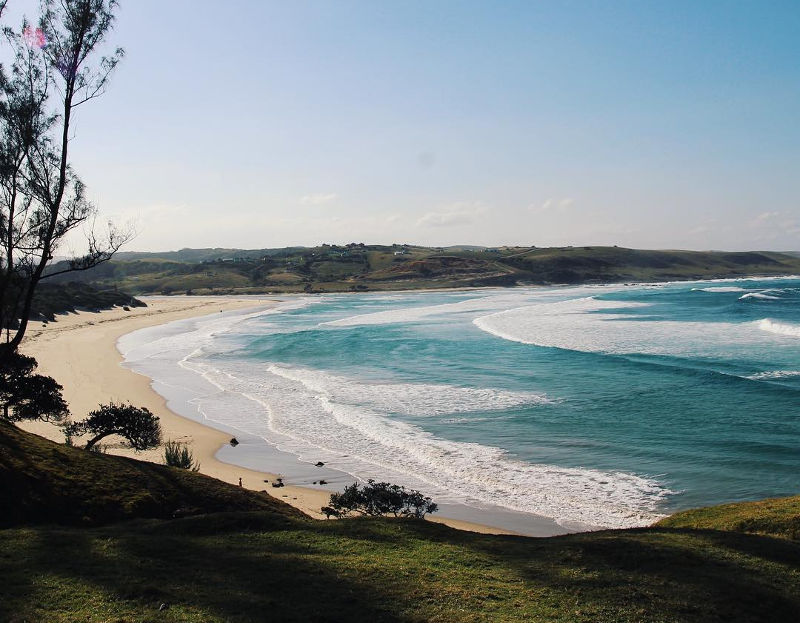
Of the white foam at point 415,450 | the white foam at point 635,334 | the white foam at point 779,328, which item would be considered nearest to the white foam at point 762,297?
the white foam at point 635,334

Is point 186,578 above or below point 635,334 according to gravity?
above

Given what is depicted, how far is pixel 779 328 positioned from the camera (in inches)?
1837

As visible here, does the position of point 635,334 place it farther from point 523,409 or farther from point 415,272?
point 415,272

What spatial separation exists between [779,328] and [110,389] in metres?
47.2

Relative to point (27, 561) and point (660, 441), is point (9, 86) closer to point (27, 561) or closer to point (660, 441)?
point (27, 561)

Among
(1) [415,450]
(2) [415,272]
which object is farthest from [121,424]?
(2) [415,272]

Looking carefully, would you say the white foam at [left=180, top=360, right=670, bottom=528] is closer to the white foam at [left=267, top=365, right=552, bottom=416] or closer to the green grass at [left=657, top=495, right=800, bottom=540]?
the white foam at [left=267, top=365, right=552, bottom=416]

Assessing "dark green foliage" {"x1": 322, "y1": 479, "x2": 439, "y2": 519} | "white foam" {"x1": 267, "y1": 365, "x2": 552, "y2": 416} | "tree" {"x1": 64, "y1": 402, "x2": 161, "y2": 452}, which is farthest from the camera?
"white foam" {"x1": 267, "y1": 365, "x2": 552, "y2": 416}

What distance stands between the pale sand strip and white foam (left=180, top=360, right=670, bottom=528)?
191 centimetres

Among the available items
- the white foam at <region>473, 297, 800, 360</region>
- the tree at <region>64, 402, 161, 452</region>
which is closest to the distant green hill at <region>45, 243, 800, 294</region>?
the white foam at <region>473, 297, 800, 360</region>

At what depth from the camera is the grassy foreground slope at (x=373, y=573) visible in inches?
269

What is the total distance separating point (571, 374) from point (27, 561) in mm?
28128

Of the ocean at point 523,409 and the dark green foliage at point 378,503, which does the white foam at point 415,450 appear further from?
the dark green foliage at point 378,503

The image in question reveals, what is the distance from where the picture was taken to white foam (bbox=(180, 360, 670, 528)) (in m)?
15.4
